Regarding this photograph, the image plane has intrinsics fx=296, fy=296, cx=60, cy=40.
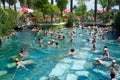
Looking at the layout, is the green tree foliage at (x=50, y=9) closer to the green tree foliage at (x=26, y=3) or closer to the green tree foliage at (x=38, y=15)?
the green tree foliage at (x=38, y=15)

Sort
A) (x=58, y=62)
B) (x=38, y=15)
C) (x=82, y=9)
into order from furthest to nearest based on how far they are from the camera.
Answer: (x=82, y=9), (x=38, y=15), (x=58, y=62)

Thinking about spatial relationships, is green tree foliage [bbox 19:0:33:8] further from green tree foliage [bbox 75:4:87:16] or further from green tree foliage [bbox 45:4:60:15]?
green tree foliage [bbox 45:4:60:15]

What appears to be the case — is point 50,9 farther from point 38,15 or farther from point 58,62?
point 58,62

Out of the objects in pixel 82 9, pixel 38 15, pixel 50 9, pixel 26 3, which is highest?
pixel 26 3

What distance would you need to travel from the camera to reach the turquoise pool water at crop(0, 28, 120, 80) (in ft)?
74.2

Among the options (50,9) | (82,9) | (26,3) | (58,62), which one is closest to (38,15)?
(50,9)

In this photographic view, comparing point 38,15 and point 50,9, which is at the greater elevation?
point 50,9

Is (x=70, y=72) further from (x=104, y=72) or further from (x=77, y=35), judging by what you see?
(x=77, y=35)

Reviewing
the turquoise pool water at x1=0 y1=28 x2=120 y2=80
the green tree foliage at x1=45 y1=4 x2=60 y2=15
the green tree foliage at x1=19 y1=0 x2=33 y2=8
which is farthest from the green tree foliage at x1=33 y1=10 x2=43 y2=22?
the green tree foliage at x1=19 y1=0 x2=33 y2=8

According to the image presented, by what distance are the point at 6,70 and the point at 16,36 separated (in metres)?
22.7

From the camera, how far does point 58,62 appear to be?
26797 millimetres

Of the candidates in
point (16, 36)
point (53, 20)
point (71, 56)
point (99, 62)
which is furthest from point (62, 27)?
point (99, 62)

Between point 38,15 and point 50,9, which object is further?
point 38,15

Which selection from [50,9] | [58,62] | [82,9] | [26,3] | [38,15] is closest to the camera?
[58,62]
